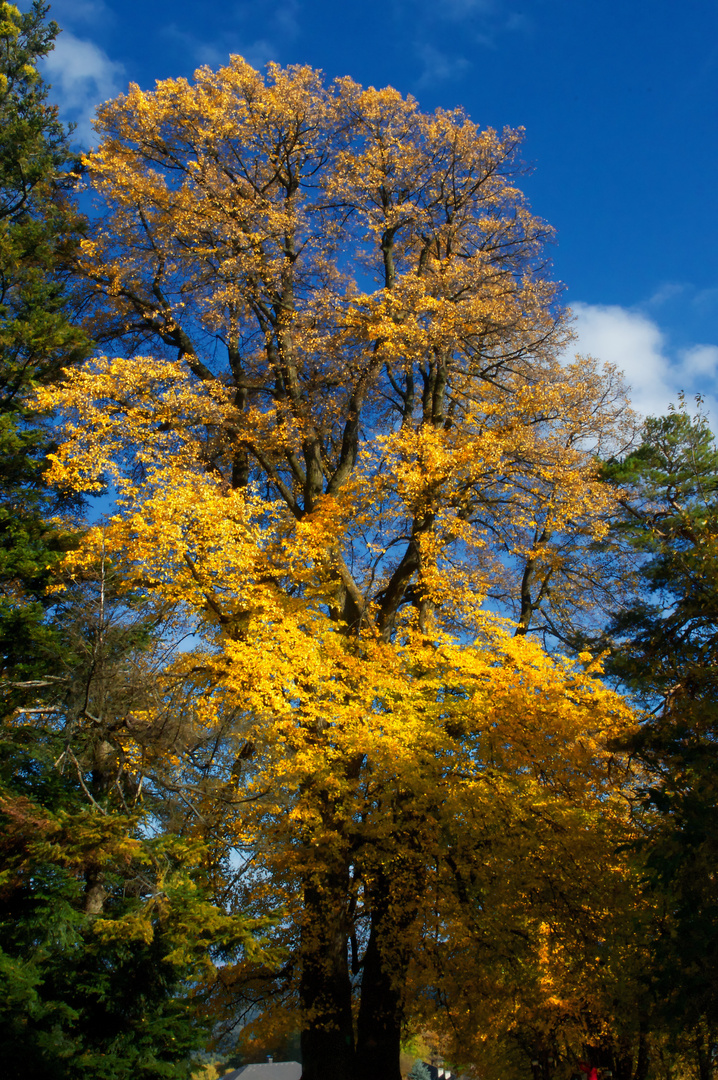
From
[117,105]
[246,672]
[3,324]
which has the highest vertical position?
[117,105]

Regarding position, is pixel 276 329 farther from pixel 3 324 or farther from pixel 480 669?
pixel 480 669

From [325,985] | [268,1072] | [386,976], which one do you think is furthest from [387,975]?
[268,1072]

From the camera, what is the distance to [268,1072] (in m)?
35.3

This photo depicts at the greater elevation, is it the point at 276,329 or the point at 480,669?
the point at 276,329

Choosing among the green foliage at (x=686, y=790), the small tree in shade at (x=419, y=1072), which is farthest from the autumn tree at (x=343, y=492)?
the small tree in shade at (x=419, y=1072)

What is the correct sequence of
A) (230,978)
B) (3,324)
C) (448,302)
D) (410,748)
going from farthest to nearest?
(448,302)
(3,324)
(230,978)
(410,748)

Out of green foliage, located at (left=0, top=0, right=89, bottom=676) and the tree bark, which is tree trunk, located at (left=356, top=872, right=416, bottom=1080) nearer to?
the tree bark

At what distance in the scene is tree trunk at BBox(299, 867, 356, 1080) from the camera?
9875 millimetres

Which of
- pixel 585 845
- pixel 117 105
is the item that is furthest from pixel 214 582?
pixel 117 105

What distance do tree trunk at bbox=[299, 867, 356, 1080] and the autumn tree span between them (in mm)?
44

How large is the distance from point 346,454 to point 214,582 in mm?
5708

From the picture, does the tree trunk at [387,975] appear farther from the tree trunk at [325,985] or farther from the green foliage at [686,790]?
the green foliage at [686,790]

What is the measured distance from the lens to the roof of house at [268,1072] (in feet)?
114

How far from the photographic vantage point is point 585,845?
8.20m
